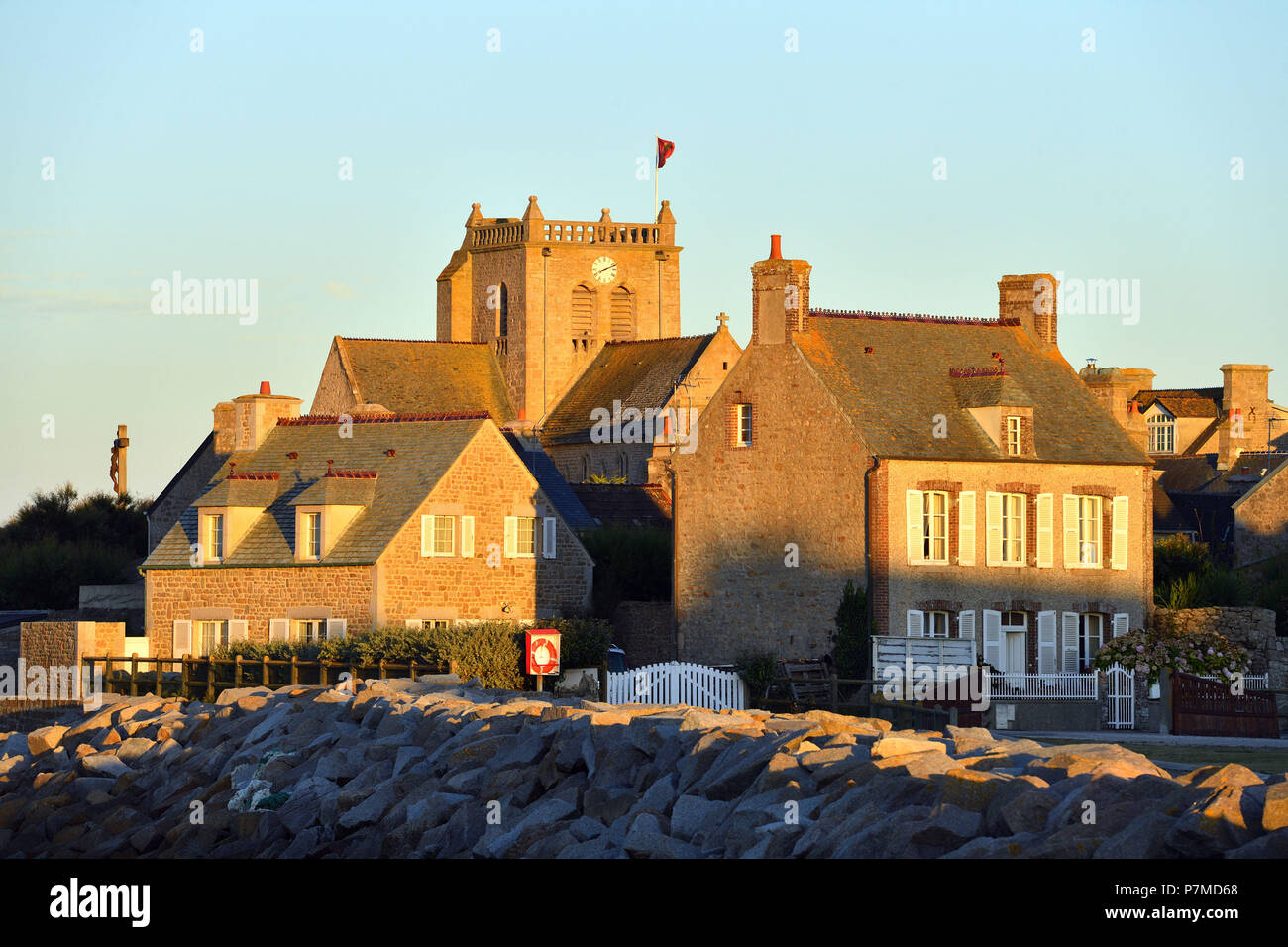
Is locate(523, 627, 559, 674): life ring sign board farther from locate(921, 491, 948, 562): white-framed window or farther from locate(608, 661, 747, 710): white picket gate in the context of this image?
locate(921, 491, 948, 562): white-framed window

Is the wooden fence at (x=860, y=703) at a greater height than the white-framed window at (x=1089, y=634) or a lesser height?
lesser

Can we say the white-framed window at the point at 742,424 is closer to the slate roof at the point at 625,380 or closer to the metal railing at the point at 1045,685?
the metal railing at the point at 1045,685

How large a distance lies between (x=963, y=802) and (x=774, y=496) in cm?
2732

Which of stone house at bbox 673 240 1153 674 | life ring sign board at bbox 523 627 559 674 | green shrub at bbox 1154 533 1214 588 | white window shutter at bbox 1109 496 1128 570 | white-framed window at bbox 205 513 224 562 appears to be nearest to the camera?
life ring sign board at bbox 523 627 559 674

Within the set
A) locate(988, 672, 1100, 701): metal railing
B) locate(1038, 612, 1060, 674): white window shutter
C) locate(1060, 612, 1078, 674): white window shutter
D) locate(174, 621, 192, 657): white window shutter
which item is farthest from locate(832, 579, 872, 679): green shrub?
locate(174, 621, 192, 657): white window shutter

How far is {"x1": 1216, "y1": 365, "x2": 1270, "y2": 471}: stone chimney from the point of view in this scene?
261ft

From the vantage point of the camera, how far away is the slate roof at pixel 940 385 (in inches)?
1726

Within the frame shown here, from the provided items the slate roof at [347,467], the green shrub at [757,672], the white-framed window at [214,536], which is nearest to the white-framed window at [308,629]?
the slate roof at [347,467]

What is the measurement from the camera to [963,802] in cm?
1716

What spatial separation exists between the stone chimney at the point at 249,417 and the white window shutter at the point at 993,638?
18736mm

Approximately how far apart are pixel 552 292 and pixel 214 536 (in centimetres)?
5187

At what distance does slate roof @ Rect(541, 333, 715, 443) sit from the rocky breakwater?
49.4 metres

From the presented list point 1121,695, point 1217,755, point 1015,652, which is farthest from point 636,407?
point 1217,755

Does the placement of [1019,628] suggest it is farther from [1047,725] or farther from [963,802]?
[963,802]
